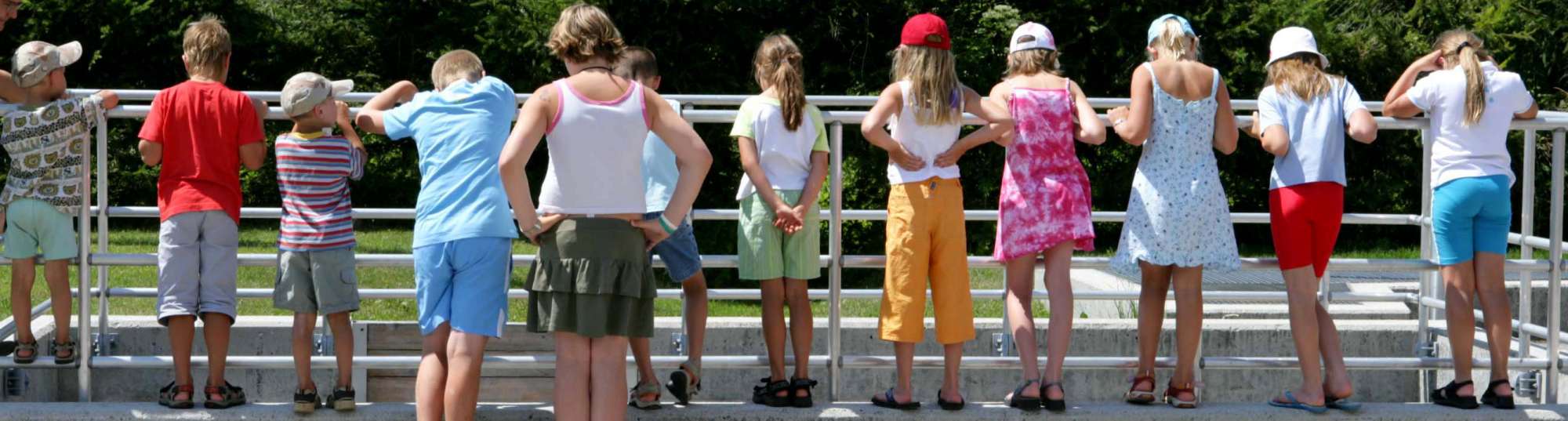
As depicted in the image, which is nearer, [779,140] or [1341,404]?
[779,140]

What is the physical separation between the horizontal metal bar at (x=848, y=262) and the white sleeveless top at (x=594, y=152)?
945 mm

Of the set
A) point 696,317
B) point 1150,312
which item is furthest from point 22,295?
point 1150,312

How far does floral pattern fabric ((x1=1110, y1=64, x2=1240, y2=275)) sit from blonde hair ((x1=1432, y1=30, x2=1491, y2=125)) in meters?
0.92

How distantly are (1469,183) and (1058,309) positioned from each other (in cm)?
155

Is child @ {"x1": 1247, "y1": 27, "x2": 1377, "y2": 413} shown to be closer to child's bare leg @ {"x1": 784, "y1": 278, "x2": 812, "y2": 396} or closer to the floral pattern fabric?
the floral pattern fabric

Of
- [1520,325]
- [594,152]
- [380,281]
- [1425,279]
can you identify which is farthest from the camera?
[380,281]

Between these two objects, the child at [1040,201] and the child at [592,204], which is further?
the child at [1040,201]

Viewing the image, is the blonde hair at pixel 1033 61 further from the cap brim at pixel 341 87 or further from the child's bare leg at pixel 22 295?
the child's bare leg at pixel 22 295

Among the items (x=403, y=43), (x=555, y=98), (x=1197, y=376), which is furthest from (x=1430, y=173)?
(x=403, y=43)

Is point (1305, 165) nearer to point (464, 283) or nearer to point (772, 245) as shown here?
point (772, 245)

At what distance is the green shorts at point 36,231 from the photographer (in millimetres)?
5488

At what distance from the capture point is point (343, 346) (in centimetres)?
533

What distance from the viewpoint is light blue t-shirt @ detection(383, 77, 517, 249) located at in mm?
4891

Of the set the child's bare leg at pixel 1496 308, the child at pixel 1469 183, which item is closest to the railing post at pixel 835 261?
the child at pixel 1469 183
